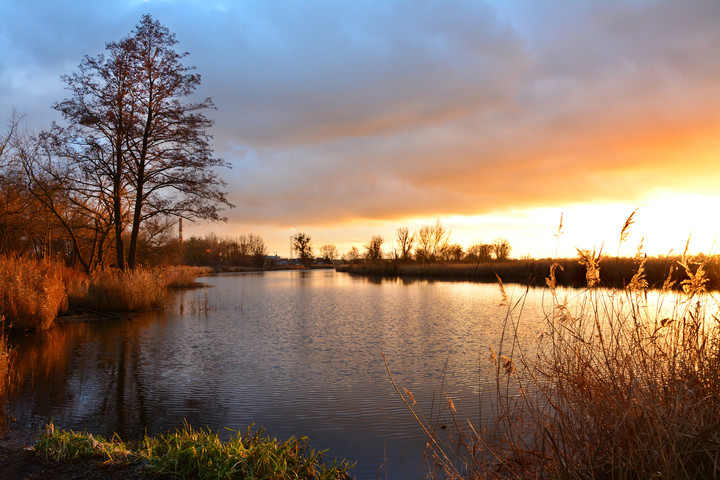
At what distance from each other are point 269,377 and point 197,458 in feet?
12.6

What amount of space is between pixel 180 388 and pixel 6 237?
15982mm

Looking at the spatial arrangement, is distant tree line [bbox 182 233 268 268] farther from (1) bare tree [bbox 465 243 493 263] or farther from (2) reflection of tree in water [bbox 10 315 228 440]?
(2) reflection of tree in water [bbox 10 315 228 440]

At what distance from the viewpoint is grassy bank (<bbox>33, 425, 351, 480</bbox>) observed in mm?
3238

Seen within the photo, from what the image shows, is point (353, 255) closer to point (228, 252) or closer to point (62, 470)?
point (228, 252)

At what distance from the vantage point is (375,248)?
195ft

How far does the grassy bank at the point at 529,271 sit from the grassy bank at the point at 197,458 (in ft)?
32.6

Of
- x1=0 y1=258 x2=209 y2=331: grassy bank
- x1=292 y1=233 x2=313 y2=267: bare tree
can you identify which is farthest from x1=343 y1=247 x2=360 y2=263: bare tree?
x1=0 y1=258 x2=209 y2=331: grassy bank

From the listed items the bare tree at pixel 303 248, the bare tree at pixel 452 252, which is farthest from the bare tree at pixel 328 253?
the bare tree at pixel 452 252

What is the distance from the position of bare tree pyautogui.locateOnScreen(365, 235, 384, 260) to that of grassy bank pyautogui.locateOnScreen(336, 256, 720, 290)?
5.20ft

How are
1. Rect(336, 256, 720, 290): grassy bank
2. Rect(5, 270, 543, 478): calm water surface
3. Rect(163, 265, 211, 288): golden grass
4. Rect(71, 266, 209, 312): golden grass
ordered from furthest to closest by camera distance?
Rect(163, 265, 211, 288): golden grass, Rect(336, 256, 720, 290): grassy bank, Rect(71, 266, 209, 312): golden grass, Rect(5, 270, 543, 478): calm water surface

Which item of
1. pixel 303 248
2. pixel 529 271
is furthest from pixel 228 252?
pixel 529 271

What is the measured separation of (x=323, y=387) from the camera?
6.60 metres

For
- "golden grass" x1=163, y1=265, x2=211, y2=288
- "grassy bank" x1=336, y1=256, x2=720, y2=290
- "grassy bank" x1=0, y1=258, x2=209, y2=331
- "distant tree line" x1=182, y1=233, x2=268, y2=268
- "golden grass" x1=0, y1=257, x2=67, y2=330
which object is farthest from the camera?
"distant tree line" x1=182, y1=233, x2=268, y2=268

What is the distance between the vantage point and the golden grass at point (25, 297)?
9.89 meters
